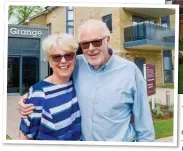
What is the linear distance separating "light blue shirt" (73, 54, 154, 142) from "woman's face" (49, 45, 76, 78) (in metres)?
0.06

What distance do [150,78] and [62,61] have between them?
835 millimetres

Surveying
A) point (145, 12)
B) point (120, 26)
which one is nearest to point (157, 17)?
point (145, 12)

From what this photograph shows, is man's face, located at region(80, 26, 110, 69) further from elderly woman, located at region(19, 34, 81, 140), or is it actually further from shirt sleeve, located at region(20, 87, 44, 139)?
shirt sleeve, located at region(20, 87, 44, 139)

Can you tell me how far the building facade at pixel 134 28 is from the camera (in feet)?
9.50

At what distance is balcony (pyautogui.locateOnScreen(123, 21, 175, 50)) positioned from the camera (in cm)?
294

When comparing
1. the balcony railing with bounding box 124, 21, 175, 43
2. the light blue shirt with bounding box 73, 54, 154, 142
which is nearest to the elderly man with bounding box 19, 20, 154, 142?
the light blue shirt with bounding box 73, 54, 154, 142

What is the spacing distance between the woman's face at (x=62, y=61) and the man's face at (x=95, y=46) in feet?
0.46

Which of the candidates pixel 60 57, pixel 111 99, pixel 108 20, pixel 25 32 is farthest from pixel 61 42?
pixel 111 99

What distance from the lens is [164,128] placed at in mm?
2918

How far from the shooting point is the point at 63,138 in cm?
292

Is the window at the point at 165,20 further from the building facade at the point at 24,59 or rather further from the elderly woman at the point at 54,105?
the building facade at the point at 24,59

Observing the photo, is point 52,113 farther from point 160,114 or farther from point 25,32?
point 160,114

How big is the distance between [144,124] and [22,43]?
1.37 meters

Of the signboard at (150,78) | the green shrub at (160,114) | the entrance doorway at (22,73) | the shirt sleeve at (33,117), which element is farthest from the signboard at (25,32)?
the green shrub at (160,114)
